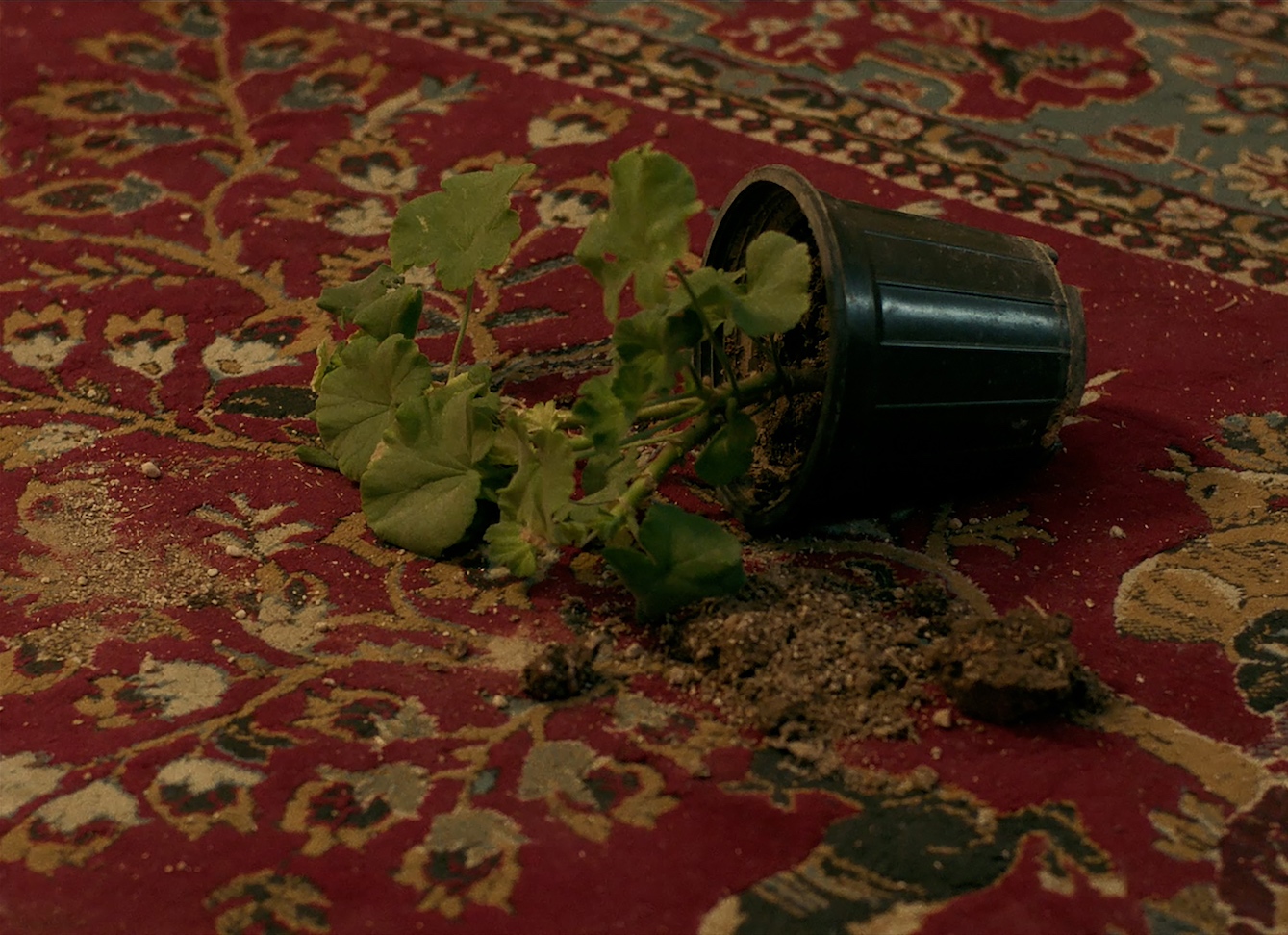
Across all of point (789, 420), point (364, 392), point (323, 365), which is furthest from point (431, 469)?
point (789, 420)

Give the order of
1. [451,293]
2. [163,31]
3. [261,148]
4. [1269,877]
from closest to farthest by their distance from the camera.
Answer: [1269,877] < [451,293] < [261,148] < [163,31]

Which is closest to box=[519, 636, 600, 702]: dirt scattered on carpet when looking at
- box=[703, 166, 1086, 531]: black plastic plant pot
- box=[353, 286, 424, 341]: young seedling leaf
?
box=[703, 166, 1086, 531]: black plastic plant pot

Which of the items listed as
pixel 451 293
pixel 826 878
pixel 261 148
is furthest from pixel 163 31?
pixel 826 878

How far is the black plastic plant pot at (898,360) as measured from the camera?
1.11 metres

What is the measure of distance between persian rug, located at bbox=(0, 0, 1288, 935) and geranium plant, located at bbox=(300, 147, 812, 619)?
0.23 ft

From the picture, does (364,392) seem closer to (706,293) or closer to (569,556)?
(569,556)

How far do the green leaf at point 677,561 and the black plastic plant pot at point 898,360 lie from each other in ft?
0.41

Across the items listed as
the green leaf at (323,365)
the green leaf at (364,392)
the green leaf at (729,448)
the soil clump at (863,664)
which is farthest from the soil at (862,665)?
the green leaf at (323,365)

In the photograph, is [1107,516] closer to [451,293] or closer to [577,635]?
[577,635]

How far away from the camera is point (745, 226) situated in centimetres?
130

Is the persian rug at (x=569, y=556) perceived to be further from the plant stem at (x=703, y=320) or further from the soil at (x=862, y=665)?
the plant stem at (x=703, y=320)

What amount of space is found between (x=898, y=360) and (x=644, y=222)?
25 cm

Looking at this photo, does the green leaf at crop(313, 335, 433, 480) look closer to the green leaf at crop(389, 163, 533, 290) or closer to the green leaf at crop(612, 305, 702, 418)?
the green leaf at crop(389, 163, 533, 290)

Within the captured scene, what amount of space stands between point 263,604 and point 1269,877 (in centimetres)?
81
